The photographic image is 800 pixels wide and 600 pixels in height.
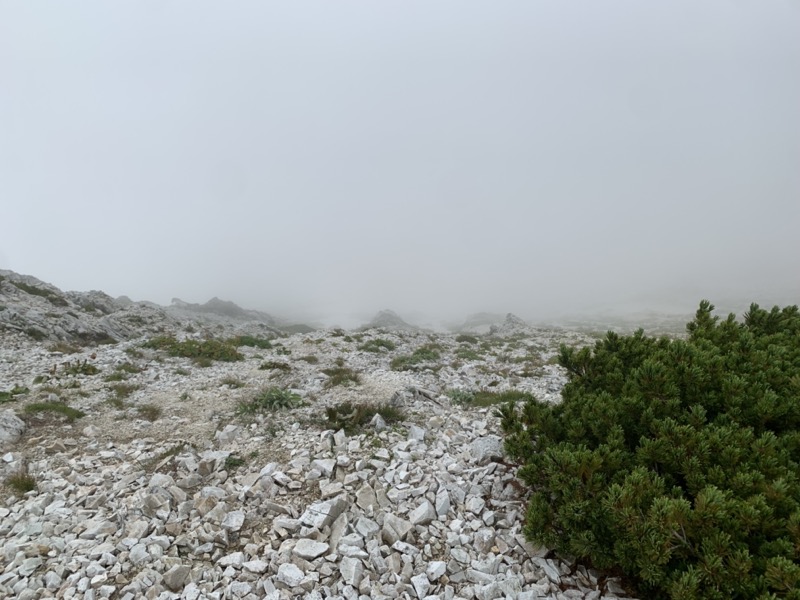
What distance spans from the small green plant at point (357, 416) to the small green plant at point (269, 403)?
1.88 m

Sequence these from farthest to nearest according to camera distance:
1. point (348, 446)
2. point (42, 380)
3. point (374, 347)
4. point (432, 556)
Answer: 1. point (374, 347)
2. point (42, 380)
3. point (348, 446)
4. point (432, 556)

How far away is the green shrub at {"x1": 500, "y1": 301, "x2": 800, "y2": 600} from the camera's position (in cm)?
425

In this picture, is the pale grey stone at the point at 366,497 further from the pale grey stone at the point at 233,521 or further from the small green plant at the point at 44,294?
the small green plant at the point at 44,294

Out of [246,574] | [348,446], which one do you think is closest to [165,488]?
[246,574]

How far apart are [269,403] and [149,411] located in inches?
175

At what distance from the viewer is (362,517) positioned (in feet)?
24.0

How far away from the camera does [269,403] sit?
13250 millimetres

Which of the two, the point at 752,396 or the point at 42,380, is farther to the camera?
the point at 42,380

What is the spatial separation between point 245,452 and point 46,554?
3.91m

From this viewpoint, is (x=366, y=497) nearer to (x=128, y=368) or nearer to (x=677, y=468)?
(x=677, y=468)

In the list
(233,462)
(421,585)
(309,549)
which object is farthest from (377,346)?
(421,585)

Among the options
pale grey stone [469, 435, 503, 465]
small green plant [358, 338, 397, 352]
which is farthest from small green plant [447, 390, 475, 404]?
small green plant [358, 338, 397, 352]

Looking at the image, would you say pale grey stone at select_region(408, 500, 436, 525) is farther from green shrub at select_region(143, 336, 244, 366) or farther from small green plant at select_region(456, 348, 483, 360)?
small green plant at select_region(456, 348, 483, 360)

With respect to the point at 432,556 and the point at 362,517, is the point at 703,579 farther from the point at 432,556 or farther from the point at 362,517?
the point at 362,517
